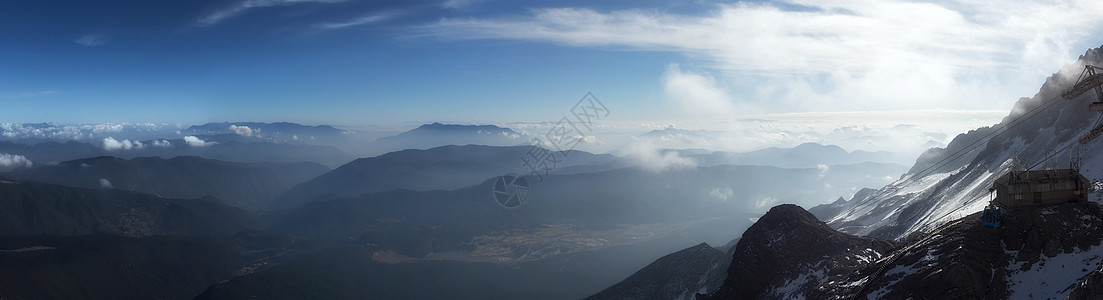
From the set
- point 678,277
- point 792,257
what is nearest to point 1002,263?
point 792,257

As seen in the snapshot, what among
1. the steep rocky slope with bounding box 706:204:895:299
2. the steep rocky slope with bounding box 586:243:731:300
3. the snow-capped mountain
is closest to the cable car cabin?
the steep rocky slope with bounding box 706:204:895:299

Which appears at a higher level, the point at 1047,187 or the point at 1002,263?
the point at 1047,187

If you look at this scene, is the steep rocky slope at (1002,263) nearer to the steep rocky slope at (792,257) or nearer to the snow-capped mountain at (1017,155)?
the steep rocky slope at (792,257)

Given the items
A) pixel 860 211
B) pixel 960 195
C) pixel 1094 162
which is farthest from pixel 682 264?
pixel 860 211

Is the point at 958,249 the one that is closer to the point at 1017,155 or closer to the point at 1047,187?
the point at 1047,187

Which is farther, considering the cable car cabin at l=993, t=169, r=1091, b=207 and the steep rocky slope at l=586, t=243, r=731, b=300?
the steep rocky slope at l=586, t=243, r=731, b=300

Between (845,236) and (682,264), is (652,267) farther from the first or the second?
(845,236)

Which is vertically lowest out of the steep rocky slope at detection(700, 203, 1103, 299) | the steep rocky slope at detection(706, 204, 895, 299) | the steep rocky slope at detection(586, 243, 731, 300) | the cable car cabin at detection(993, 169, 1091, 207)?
the steep rocky slope at detection(586, 243, 731, 300)

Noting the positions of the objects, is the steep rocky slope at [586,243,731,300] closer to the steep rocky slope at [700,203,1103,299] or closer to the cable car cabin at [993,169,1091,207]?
the steep rocky slope at [700,203,1103,299]
